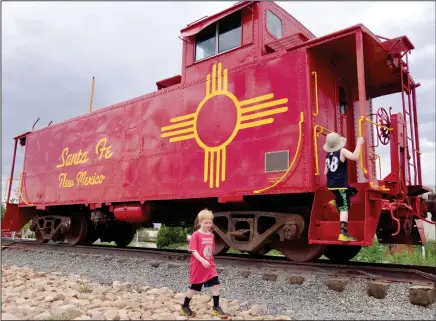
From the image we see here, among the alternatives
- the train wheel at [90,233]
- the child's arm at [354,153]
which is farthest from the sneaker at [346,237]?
the train wheel at [90,233]

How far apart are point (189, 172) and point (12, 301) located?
3471 mm

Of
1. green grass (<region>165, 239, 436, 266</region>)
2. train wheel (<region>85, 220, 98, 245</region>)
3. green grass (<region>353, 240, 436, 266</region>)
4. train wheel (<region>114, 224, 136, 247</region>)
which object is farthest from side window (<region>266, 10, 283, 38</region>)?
green grass (<region>353, 240, 436, 266</region>)

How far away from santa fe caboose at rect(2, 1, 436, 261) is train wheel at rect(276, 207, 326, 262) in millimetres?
18

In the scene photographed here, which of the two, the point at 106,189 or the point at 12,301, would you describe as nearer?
the point at 12,301

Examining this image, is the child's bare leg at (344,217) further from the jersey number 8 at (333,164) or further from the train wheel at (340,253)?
the train wheel at (340,253)

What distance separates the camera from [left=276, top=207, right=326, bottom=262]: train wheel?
244 inches

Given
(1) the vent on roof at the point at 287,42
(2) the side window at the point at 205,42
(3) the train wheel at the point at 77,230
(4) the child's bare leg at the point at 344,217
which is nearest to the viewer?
(4) the child's bare leg at the point at 344,217

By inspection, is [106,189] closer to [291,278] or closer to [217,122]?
[217,122]

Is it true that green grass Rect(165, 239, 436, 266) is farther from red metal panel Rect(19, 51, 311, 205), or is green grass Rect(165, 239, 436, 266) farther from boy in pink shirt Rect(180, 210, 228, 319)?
boy in pink shirt Rect(180, 210, 228, 319)

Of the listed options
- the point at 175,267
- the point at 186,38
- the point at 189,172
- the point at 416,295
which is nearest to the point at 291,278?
the point at 416,295

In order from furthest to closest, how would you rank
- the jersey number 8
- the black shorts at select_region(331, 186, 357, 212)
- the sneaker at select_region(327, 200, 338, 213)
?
the sneaker at select_region(327, 200, 338, 213)
the jersey number 8
the black shorts at select_region(331, 186, 357, 212)

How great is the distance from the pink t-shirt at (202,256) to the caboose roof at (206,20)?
180 inches

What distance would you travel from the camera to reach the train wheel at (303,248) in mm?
6203

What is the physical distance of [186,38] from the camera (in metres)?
7.88
